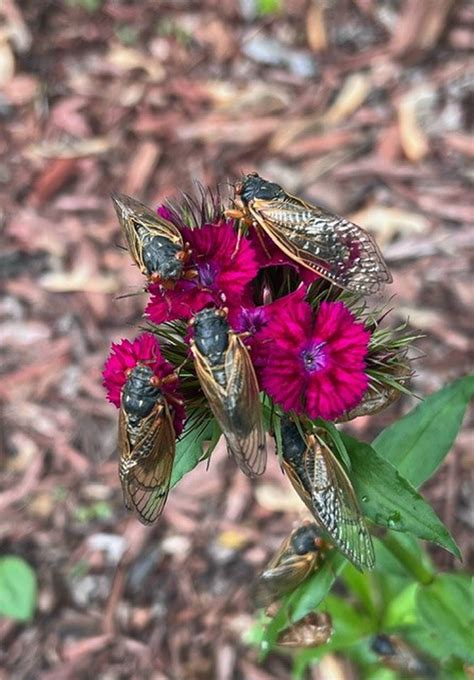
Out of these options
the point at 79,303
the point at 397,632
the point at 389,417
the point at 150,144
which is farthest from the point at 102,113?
the point at 397,632

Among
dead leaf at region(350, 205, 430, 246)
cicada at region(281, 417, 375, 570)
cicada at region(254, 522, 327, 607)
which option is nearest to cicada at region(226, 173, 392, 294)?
cicada at region(281, 417, 375, 570)

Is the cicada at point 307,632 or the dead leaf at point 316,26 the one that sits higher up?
the dead leaf at point 316,26

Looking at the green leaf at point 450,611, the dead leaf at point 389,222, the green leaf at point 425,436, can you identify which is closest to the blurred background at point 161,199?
the dead leaf at point 389,222

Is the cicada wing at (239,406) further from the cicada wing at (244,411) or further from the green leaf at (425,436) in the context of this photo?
the green leaf at (425,436)

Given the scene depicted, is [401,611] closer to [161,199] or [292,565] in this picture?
[292,565]

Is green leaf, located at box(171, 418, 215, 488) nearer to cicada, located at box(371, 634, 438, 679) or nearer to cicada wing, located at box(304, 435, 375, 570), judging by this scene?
cicada wing, located at box(304, 435, 375, 570)

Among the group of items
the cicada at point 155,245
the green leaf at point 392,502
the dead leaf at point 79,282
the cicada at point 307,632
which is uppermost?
the cicada at point 155,245
